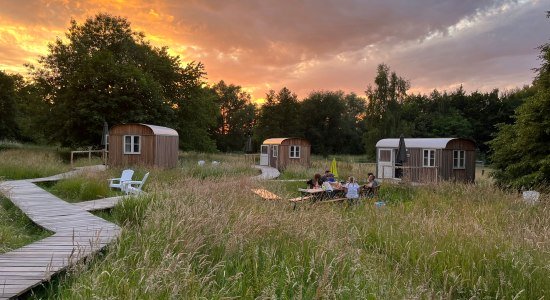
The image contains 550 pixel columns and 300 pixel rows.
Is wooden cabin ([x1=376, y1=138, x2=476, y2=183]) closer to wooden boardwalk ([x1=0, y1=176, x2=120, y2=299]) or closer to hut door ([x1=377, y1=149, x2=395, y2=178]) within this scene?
hut door ([x1=377, y1=149, x2=395, y2=178])

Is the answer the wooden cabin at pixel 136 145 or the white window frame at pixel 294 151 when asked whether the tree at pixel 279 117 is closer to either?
the white window frame at pixel 294 151

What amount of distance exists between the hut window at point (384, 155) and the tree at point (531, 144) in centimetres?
737

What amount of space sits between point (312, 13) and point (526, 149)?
27.1ft

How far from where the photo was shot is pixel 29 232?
20.1ft

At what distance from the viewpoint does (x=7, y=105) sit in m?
38.3

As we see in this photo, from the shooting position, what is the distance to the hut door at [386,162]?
20984 millimetres

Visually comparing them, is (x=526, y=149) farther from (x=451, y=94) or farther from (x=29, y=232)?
(x=451, y=94)

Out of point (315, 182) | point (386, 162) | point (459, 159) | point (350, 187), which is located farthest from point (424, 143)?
point (350, 187)

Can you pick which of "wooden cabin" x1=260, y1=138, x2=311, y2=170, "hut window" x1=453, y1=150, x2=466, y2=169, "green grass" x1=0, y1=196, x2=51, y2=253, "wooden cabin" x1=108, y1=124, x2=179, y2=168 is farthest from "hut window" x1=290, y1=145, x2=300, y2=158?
"green grass" x1=0, y1=196, x2=51, y2=253

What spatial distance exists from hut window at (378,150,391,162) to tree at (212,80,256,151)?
31.1m

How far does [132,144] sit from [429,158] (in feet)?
46.5

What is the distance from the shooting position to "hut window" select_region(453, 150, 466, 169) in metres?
19.4

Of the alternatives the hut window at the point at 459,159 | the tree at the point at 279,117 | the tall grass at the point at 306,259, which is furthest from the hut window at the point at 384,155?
the tree at the point at 279,117

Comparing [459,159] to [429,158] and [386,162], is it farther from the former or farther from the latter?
[386,162]
